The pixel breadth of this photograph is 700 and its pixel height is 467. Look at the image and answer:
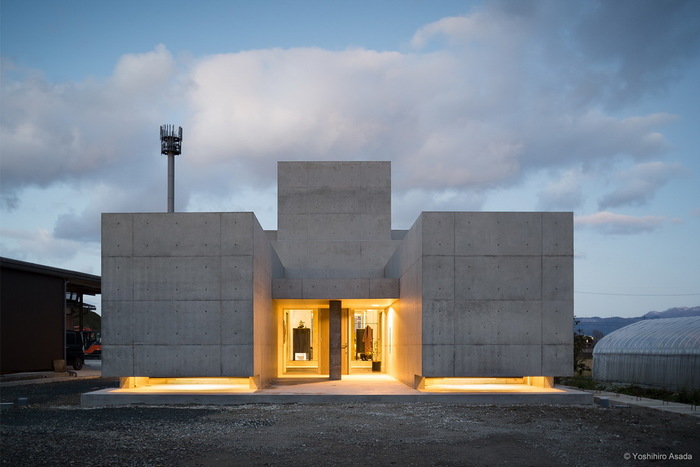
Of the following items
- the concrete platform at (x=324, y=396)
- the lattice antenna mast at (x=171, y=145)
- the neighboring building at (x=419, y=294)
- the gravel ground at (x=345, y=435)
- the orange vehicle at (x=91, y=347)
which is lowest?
the orange vehicle at (x=91, y=347)

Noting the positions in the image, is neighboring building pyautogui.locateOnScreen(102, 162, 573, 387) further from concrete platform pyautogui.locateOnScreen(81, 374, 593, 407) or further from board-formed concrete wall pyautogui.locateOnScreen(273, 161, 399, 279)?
board-formed concrete wall pyautogui.locateOnScreen(273, 161, 399, 279)

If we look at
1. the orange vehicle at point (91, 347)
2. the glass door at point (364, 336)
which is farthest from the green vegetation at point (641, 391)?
the orange vehicle at point (91, 347)

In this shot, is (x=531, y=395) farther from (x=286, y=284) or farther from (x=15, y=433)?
(x=15, y=433)

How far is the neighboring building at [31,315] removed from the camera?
Result: 2412cm

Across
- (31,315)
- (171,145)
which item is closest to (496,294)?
(31,315)

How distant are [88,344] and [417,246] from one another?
105 feet

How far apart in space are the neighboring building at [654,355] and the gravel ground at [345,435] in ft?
16.7

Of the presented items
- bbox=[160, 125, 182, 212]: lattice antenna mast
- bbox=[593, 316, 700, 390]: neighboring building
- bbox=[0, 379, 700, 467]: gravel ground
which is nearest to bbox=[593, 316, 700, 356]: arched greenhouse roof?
bbox=[593, 316, 700, 390]: neighboring building

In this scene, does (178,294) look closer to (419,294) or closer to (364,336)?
(419,294)

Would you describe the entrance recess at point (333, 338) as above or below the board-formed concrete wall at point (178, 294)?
below

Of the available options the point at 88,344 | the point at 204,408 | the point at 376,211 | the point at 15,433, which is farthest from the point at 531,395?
the point at 88,344

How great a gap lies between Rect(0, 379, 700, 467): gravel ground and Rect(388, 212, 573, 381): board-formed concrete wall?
1573 mm

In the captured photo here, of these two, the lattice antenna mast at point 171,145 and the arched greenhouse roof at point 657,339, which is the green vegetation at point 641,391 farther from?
the lattice antenna mast at point 171,145

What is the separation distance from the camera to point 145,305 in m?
16.7
